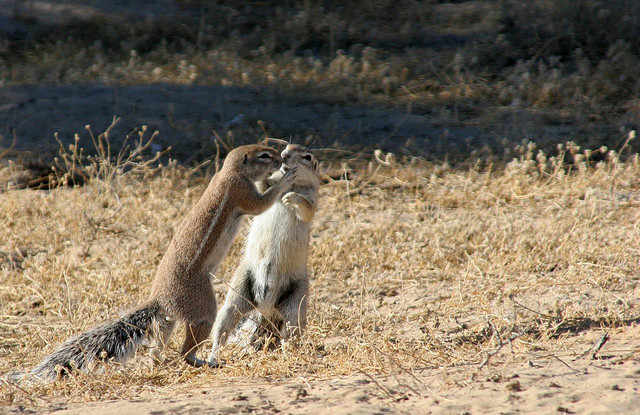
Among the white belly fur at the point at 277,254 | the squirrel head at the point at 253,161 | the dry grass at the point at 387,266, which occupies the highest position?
the squirrel head at the point at 253,161

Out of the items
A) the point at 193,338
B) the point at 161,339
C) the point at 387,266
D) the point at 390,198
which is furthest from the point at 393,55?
the point at 161,339

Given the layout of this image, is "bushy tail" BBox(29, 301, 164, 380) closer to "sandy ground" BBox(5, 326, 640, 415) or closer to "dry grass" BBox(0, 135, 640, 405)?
"dry grass" BBox(0, 135, 640, 405)

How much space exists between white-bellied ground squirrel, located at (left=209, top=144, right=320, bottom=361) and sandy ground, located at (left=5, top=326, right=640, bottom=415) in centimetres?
112

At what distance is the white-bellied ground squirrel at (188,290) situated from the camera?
4.75 metres

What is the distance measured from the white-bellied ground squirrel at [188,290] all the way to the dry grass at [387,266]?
17 cm

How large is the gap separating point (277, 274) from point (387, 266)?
192 cm

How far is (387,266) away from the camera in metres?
7.37

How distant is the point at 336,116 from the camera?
1048cm

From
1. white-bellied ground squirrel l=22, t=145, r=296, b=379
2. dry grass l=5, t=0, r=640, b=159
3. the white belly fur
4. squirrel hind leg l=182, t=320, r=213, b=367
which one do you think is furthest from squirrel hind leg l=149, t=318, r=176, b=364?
dry grass l=5, t=0, r=640, b=159

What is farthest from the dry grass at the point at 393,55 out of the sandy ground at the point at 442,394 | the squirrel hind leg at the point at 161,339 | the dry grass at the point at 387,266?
the sandy ground at the point at 442,394

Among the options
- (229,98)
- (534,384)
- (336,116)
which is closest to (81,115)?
(229,98)

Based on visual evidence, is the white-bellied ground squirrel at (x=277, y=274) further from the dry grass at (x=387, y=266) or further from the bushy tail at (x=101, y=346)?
the bushy tail at (x=101, y=346)

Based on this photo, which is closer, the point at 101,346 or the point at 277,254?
the point at 101,346

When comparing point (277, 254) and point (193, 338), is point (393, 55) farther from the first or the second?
point (193, 338)
